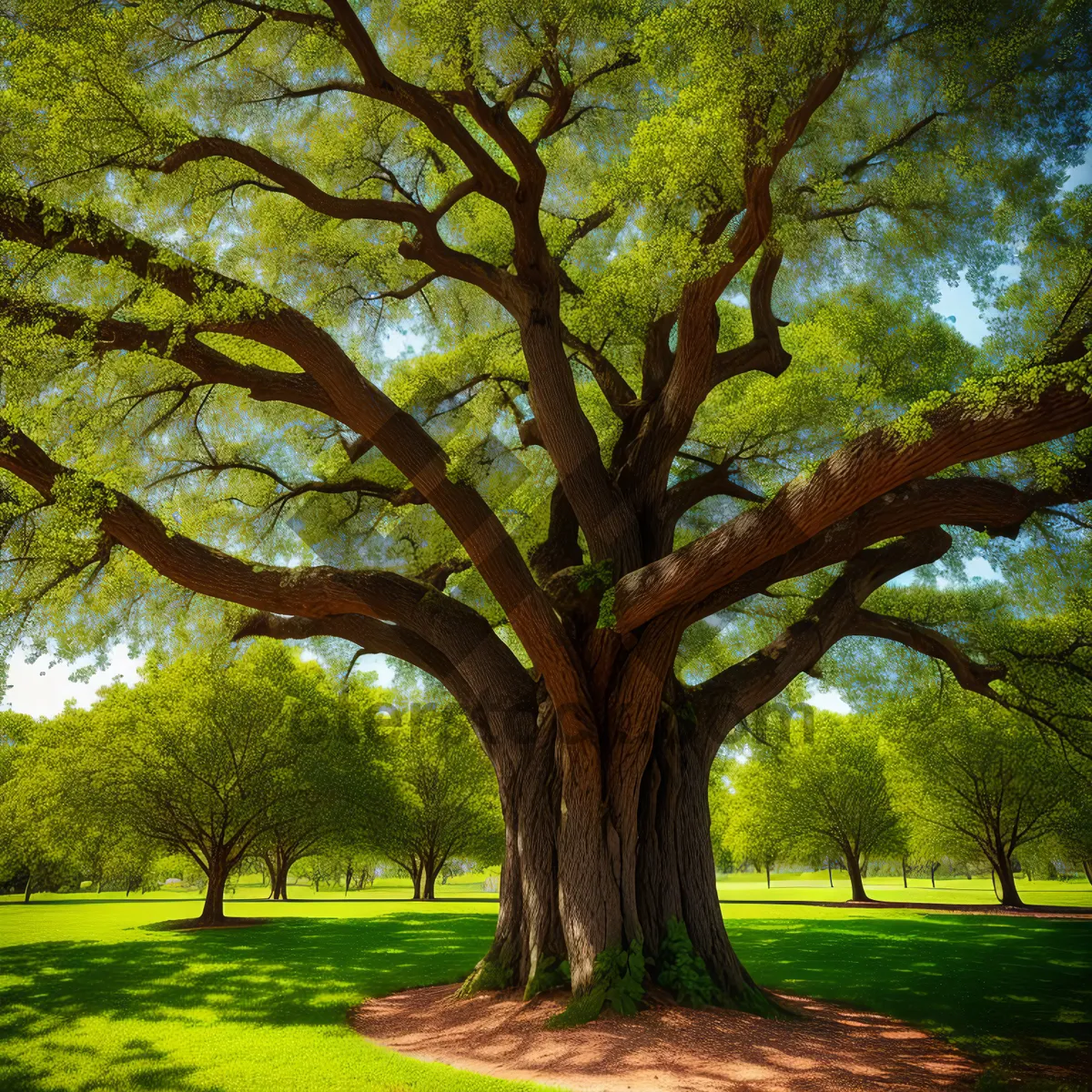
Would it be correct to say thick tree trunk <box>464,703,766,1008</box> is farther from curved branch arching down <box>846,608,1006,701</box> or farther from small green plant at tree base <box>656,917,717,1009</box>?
curved branch arching down <box>846,608,1006,701</box>

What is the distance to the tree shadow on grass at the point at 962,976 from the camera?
24.2 feet

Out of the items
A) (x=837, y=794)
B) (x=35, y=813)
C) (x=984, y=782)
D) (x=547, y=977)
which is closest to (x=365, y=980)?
(x=547, y=977)

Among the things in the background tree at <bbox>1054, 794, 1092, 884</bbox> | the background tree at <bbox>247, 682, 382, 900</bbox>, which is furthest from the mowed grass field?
the background tree at <bbox>1054, 794, 1092, 884</bbox>

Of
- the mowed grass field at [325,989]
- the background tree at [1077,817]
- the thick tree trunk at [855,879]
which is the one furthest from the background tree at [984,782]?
the mowed grass field at [325,989]

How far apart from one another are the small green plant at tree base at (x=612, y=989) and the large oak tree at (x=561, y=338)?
19 centimetres

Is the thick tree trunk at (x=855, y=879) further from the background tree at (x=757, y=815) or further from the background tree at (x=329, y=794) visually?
the background tree at (x=329, y=794)

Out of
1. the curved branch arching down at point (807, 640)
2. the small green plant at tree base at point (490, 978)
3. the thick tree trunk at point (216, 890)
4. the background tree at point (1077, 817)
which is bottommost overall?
the small green plant at tree base at point (490, 978)

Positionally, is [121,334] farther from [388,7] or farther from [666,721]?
[666,721]

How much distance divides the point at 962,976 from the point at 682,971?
5.78 meters

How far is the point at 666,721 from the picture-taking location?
876 cm

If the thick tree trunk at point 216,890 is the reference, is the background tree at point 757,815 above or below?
Answer: above

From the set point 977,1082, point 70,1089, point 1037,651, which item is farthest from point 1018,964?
point 70,1089

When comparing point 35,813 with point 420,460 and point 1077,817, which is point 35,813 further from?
point 1077,817

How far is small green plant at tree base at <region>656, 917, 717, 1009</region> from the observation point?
24.7ft
